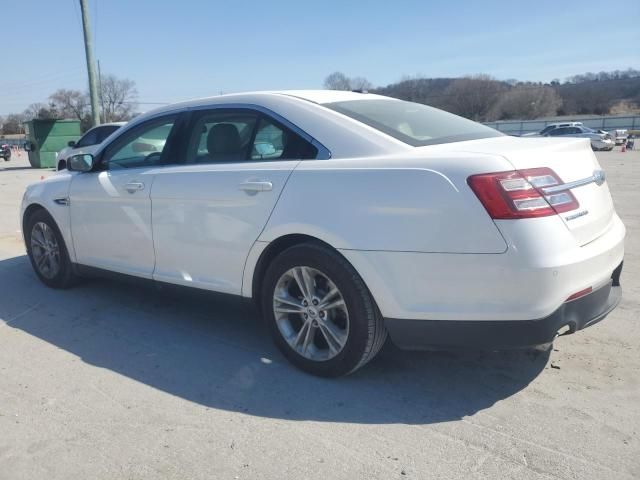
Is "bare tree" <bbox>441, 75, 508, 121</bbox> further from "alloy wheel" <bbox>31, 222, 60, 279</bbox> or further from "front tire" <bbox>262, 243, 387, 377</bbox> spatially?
"front tire" <bbox>262, 243, 387, 377</bbox>

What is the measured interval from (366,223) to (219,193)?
1.12 m

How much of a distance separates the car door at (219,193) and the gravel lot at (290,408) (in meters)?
0.28

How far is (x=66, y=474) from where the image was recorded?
8.29 ft

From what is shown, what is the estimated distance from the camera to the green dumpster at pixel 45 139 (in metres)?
24.8

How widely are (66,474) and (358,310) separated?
5.22 feet

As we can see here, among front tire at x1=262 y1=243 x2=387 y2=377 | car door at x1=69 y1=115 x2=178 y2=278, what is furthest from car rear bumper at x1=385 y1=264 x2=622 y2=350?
car door at x1=69 y1=115 x2=178 y2=278

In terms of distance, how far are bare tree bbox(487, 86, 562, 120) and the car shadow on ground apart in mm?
88706

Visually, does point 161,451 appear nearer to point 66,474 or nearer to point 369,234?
point 66,474

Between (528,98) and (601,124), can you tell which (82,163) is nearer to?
(601,124)

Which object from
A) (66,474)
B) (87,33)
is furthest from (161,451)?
(87,33)

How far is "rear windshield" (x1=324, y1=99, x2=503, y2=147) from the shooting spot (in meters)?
3.28

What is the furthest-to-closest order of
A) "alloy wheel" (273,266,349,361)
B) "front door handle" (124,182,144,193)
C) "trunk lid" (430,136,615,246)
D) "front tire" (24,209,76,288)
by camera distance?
1. "front tire" (24,209,76,288)
2. "front door handle" (124,182,144,193)
3. "alloy wheel" (273,266,349,361)
4. "trunk lid" (430,136,615,246)

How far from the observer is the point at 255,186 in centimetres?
339

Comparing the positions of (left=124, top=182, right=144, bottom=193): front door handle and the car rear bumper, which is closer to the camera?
the car rear bumper
